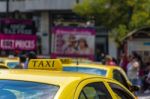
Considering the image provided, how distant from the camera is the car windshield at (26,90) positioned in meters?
6.06

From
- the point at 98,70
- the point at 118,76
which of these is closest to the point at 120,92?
the point at 98,70

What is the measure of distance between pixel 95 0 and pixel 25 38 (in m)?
7.29

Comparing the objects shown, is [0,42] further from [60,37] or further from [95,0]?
[95,0]

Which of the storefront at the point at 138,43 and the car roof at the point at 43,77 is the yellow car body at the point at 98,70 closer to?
the car roof at the point at 43,77

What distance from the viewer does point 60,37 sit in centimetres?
2800

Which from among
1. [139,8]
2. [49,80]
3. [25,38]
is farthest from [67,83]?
[139,8]

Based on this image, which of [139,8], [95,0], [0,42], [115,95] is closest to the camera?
[115,95]

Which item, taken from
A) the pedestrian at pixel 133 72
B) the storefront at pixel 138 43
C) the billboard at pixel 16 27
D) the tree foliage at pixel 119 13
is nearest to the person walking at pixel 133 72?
the pedestrian at pixel 133 72

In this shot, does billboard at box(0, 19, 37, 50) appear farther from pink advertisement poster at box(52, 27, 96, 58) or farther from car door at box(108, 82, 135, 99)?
car door at box(108, 82, 135, 99)

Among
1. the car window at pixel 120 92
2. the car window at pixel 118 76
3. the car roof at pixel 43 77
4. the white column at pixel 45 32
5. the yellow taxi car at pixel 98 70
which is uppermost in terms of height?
the car roof at pixel 43 77

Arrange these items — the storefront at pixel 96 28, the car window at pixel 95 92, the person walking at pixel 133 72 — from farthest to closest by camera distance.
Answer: the storefront at pixel 96 28 → the person walking at pixel 133 72 → the car window at pixel 95 92

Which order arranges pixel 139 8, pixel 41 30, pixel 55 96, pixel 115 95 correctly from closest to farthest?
pixel 55 96, pixel 115 95, pixel 139 8, pixel 41 30

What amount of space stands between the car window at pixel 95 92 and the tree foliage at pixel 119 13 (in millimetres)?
25200

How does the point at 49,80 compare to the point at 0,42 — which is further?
the point at 0,42
